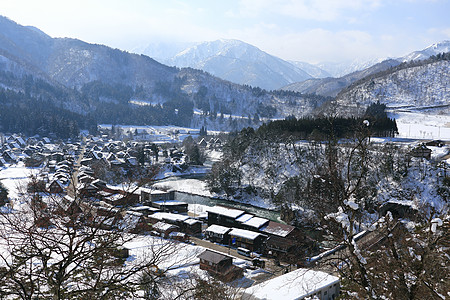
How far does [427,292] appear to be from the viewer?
3996mm

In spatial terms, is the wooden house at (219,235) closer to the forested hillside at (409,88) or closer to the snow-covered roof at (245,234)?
the snow-covered roof at (245,234)

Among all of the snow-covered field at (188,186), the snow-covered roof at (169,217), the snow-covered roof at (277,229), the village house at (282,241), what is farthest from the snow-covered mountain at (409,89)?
the snow-covered roof at (169,217)

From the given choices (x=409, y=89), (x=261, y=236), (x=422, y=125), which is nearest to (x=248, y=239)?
(x=261, y=236)

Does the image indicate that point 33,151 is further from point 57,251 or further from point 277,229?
point 57,251

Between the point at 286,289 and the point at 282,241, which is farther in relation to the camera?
the point at 282,241

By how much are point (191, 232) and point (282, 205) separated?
31.8 feet

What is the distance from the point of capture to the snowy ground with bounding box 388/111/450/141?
43162mm

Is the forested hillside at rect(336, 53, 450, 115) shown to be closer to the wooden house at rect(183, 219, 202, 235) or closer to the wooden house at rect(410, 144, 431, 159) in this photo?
the wooden house at rect(410, 144, 431, 159)

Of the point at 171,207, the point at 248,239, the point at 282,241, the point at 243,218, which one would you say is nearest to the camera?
the point at 282,241

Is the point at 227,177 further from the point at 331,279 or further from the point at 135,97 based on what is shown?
the point at 135,97

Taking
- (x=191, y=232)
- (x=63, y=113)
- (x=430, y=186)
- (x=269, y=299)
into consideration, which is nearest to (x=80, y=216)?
(x=269, y=299)

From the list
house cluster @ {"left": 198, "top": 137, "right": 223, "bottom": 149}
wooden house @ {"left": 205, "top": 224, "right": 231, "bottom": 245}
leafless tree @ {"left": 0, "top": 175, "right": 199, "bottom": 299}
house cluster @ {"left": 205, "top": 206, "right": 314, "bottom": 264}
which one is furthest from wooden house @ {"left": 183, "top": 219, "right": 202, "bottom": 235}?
house cluster @ {"left": 198, "top": 137, "right": 223, "bottom": 149}

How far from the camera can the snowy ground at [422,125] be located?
142 ft

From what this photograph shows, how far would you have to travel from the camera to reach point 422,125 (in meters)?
53.2
